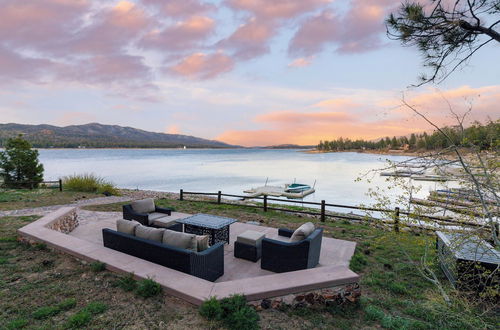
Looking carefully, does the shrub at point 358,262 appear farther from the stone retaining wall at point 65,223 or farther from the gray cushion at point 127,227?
the stone retaining wall at point 65,223

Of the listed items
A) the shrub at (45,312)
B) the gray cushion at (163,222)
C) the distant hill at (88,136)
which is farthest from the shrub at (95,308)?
the distant hill at (88,136)

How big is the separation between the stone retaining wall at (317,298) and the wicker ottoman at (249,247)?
63.5 inches

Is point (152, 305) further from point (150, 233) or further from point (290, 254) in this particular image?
point (290, 254)

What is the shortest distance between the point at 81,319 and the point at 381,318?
12.0 feet

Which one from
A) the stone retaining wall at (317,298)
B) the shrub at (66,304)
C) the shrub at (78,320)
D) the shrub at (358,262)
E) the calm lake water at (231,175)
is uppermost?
the shrub at (78,320)

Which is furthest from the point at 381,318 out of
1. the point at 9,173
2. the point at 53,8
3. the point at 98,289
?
the point at 9,173

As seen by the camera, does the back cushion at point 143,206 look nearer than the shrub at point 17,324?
No

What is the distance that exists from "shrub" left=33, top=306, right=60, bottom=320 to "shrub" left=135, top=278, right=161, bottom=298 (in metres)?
0.89

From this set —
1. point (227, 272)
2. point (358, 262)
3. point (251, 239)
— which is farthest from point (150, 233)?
point (358, 262)

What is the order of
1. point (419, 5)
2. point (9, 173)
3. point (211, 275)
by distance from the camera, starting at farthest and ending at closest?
point (9, 173) → point (211, 275) → point (419, 5)

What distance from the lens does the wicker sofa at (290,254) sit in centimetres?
397

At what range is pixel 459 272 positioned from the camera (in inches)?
144

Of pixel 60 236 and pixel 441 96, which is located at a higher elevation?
pixel 441 96

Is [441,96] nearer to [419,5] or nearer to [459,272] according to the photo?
[419,5]
